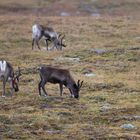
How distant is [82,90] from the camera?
2931cm

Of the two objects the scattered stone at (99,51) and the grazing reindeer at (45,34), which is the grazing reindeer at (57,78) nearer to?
the scattered stone at (99,51)

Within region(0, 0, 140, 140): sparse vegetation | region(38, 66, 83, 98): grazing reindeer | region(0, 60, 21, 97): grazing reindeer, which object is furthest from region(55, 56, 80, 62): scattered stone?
region(38, 66, 83, 98): grazing reindeer

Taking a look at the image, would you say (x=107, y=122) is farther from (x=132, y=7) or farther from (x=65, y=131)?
(x=132, y=7)

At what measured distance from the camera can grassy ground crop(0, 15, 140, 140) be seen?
21.5m

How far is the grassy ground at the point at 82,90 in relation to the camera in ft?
70.6

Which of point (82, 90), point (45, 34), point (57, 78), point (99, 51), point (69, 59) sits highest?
point (45, 34)

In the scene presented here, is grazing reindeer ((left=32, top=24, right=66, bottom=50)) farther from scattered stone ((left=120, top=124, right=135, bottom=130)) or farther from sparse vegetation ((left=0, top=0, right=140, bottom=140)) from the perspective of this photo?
scattered stone ((left=120, top=124, right=135, bottom=130))

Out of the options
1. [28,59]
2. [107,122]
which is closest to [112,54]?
[28,59]

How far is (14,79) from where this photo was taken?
28.0 metres

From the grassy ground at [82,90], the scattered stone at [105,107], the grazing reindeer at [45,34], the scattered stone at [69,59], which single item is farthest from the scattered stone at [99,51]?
the scattered stone at [105,107]

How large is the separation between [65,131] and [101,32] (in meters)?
31.8

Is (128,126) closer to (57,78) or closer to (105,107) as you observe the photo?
(105,107)

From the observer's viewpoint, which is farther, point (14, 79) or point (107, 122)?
point (14, 79)

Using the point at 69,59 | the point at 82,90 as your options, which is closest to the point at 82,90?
the point at 82,90
